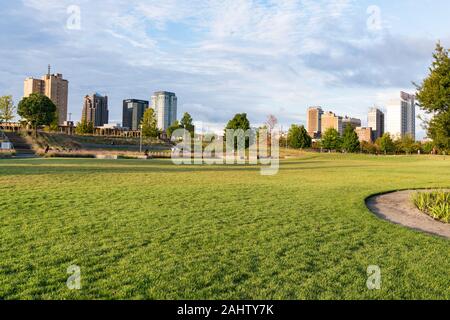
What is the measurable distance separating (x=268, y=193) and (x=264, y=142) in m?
63.4

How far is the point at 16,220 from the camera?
347 inches

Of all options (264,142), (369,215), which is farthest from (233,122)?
(369,215)

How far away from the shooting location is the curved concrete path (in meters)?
9.89

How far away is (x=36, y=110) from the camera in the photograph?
7444cm

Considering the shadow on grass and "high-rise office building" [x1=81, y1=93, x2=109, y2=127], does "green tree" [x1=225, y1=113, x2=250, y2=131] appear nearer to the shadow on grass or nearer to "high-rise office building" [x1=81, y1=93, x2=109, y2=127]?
the shadow on grass

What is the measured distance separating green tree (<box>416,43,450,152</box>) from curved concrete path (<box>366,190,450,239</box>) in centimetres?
260

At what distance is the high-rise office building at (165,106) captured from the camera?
18238cm

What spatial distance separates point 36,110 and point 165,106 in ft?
367

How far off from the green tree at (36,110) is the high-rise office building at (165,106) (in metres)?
102
